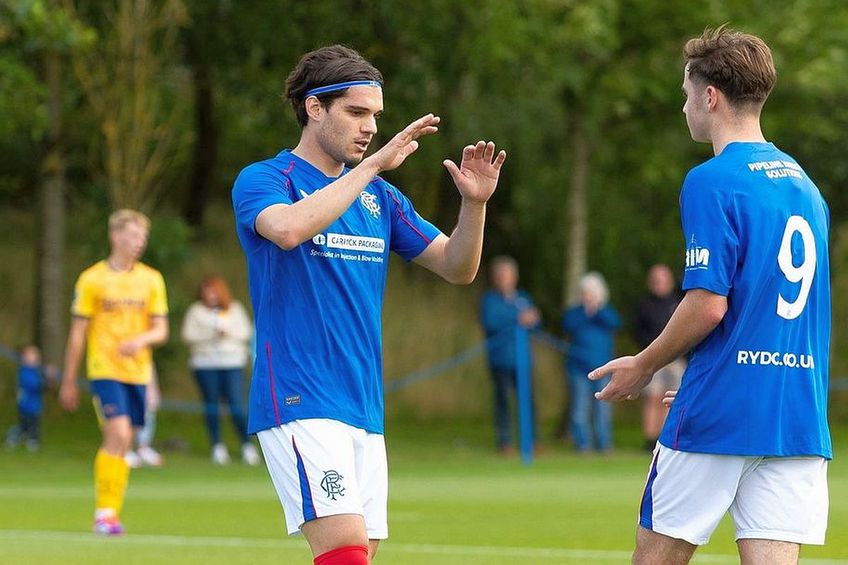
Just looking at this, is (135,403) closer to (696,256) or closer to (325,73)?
(325,73)

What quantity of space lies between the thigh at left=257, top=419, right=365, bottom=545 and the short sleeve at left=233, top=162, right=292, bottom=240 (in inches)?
27.6

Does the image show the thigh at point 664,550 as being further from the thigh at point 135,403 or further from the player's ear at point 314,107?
the thigh at point 135,403

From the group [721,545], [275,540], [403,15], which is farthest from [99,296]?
[403,15]

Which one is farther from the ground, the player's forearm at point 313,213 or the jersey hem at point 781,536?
the player's forearm at point 313,213

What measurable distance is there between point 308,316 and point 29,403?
15731 millimetres

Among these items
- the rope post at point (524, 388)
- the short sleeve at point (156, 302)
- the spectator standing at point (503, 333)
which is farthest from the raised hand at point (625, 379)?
the spectator standing at point (503, 333)

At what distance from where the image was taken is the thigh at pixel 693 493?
5.27 meters

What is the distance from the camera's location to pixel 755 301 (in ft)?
17.1

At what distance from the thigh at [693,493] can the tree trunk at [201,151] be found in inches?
769

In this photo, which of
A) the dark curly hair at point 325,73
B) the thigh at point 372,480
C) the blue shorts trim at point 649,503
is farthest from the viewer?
the dark curly hair at point 325,73

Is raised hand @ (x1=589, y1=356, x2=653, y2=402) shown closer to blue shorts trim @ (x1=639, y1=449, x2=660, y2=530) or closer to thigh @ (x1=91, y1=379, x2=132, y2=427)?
blue shorts trim @ (x1=639, y1=449, x2=660, y2=530)

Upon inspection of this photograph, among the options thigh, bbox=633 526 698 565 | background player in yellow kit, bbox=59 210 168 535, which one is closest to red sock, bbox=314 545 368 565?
thigh, bbox=633 526 698 565

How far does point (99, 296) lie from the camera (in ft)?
42.4

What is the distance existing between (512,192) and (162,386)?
6.48 meters
